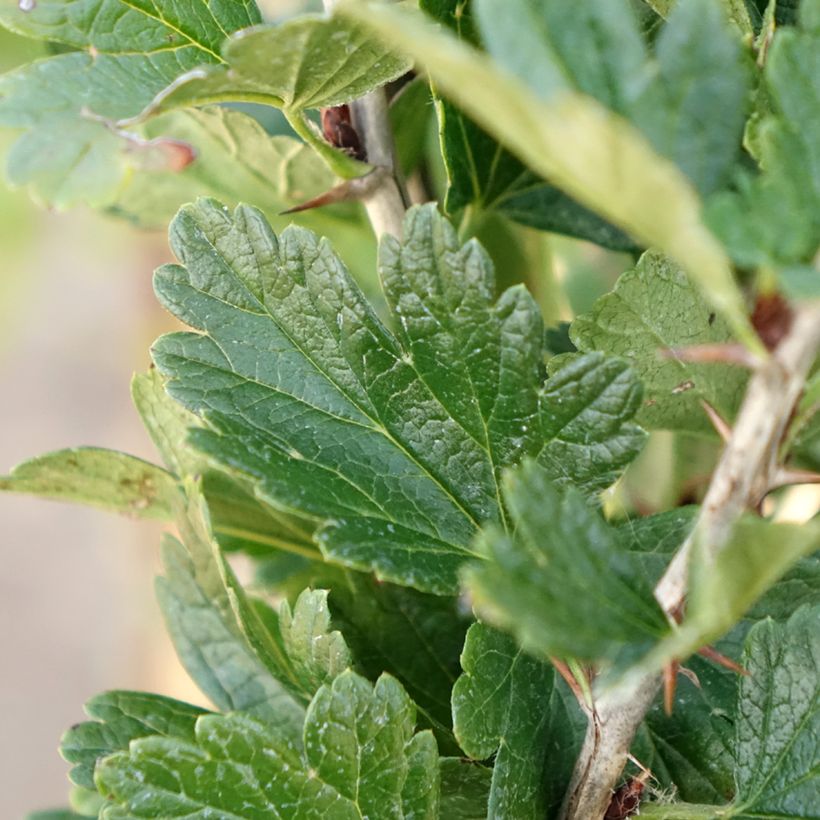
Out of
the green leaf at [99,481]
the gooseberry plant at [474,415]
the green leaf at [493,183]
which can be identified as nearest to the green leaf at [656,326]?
the gooseberry plant at [474,415]

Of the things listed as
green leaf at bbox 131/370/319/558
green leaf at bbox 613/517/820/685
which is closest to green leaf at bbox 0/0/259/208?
green leaf at bbox 131/370/319/558

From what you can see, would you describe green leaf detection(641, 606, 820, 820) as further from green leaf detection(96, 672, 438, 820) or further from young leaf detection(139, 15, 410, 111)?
young leaf detection(139, 15, 410, 111)

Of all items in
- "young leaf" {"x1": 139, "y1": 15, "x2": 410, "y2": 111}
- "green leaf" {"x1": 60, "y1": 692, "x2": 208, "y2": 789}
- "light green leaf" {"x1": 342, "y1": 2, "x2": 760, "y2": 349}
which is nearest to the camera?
"light green leaf" {"x1": 342, "y1": 2, "x2": 760, "y2": 349}

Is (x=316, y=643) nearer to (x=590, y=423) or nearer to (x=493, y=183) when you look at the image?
(x=590, y=423)

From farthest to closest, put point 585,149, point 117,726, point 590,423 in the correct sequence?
point 117,726
point 590,423
point 585,149

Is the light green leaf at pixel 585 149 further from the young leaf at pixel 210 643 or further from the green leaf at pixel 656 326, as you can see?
the young leaf at pixel 210 643

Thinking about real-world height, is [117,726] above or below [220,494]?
below

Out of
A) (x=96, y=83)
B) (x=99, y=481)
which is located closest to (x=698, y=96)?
(x=96, y=83)
